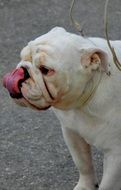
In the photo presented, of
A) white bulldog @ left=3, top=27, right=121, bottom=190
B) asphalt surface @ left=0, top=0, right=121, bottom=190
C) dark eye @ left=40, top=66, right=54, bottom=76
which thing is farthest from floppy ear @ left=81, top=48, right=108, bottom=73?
asphalt surface @ left=0, top=0, right=121, bottom=190

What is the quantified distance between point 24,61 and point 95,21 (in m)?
2.58

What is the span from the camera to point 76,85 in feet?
7.02

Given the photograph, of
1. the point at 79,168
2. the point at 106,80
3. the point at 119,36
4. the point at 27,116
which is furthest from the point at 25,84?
the point at 119,36

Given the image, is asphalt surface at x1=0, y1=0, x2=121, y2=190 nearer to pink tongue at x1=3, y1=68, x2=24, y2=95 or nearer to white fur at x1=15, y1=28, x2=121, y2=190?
white fur at x1=15, y1=28, x2=121, y2=190

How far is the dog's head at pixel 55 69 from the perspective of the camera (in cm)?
211

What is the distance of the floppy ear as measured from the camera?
2.14 m

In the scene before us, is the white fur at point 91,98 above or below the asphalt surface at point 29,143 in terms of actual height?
above

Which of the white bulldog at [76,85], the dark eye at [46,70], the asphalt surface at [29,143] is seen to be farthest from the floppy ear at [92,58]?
the asphalt surface at [29,143]

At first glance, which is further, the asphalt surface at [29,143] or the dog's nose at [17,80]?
the asphalt surface at [29,143]

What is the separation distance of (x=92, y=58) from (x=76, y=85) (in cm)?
10

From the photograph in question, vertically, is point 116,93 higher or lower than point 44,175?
higher

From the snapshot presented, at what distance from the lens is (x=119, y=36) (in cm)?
439

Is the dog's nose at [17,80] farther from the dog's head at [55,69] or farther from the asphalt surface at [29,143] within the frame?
the asphalt surface at [29,143]

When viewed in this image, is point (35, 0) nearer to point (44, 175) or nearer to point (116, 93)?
point (44, 175)
